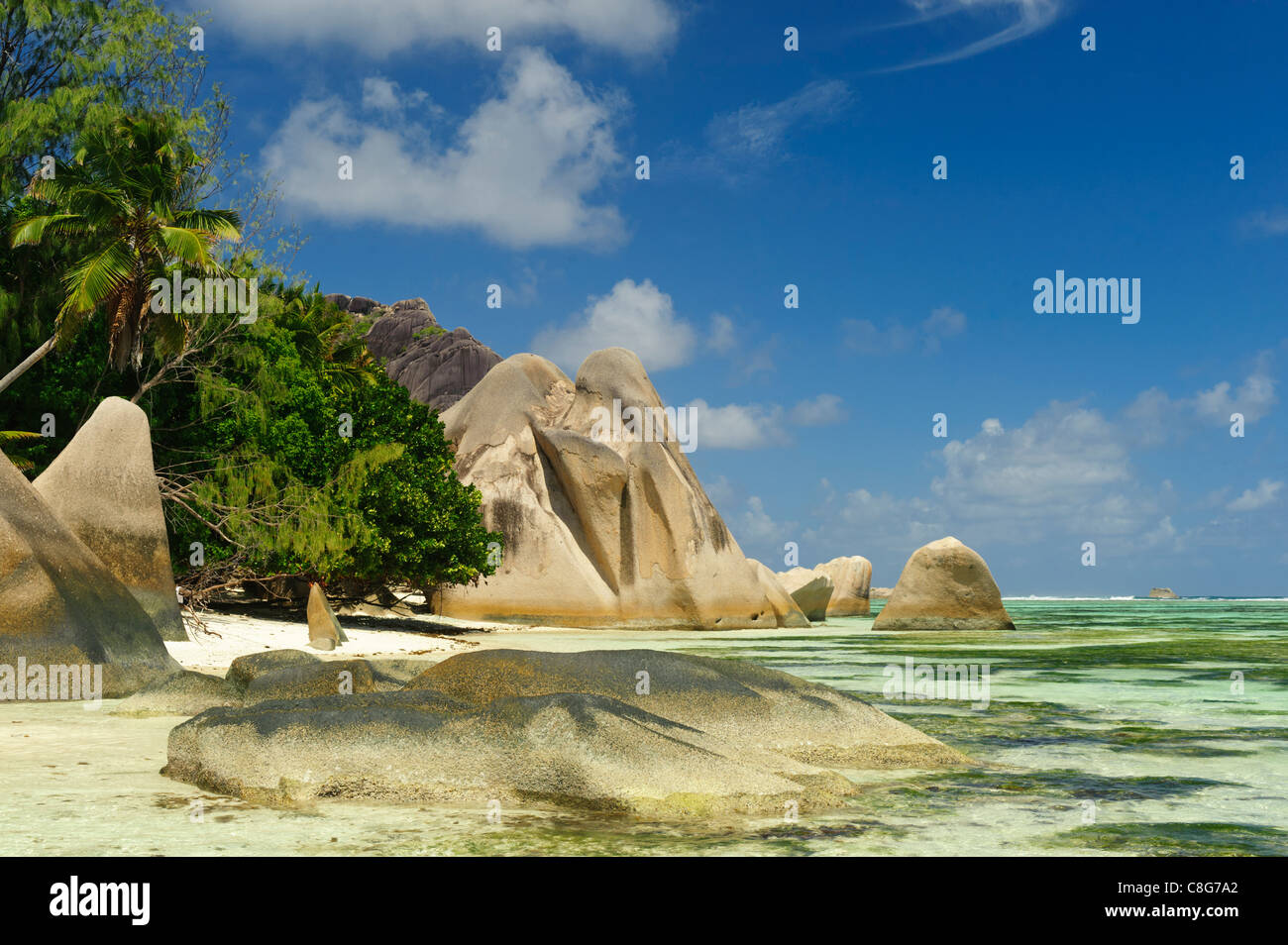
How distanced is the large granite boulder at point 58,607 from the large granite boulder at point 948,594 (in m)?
22.3

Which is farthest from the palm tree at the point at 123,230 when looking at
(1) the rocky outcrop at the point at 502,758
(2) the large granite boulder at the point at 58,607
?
(1) the rocky outcrop at the point at 502,758

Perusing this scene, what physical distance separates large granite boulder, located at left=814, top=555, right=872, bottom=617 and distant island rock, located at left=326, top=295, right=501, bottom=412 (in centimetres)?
2588

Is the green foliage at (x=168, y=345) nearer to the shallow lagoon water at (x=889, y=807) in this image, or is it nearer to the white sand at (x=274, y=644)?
the white sand at (x=274, y=644)

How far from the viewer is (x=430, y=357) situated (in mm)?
75250

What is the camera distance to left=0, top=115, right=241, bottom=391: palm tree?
19516 mm

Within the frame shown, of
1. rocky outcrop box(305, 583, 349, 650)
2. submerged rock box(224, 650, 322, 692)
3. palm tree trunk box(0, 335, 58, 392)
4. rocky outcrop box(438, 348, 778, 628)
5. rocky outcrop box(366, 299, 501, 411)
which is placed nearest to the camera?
submerged rock box(224, 650, 322, 692)

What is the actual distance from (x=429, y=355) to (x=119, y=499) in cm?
6376

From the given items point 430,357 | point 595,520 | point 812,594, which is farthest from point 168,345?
point 430,357

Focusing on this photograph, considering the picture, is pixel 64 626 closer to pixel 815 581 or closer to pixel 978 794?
pixel 978 794

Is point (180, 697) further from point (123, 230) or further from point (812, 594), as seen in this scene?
point (812, 594)

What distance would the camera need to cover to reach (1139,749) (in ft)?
24.2

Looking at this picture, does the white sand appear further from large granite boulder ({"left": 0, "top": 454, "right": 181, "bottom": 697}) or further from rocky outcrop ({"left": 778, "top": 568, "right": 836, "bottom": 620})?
rocky outcrop ({"left": 778, "top": 568, "right": 836, "bottom": 620})

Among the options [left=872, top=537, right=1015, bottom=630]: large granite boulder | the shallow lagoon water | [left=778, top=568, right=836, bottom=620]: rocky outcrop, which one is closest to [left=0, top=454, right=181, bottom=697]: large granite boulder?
the shallow lagoon water
